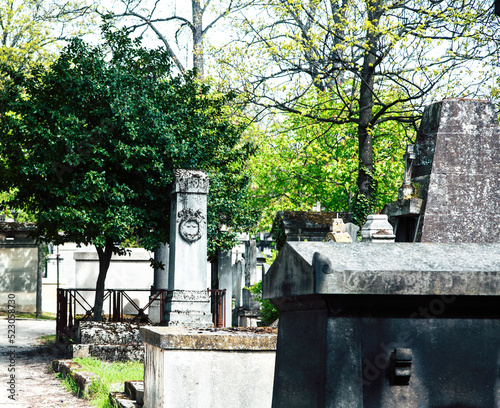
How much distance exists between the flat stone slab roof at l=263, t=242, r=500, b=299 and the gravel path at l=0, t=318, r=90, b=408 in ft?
19.9

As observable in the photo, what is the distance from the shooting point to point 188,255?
11195 mm

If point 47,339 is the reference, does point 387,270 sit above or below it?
above

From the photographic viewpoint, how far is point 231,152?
1545cm

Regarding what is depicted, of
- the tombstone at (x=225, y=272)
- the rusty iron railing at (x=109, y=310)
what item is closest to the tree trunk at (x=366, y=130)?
the tombstone at (x=225, y=272)

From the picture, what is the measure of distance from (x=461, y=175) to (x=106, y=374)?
18.3ft

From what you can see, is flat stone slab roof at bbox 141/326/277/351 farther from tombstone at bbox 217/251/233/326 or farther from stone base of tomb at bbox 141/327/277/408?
tombstone at bbox 217/251/233/326

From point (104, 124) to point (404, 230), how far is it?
6.64 m

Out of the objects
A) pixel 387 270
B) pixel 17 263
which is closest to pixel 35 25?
pixel 17 263

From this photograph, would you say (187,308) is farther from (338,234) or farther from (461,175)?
(461,175)

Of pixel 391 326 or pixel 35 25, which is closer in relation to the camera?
pixel 391 326

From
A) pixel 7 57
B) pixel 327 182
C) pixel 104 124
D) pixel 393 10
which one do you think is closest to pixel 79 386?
pixel 104 124

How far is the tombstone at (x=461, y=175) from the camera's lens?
6.85m

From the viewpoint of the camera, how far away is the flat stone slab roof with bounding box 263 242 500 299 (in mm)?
2209

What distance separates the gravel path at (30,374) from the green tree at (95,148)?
1.62 meters
